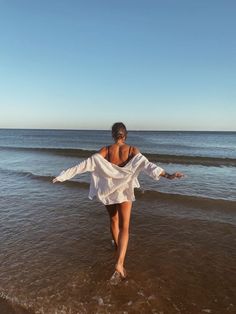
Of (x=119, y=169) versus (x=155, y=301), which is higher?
(x=119, y=169)

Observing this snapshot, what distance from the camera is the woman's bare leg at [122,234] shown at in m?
4.36

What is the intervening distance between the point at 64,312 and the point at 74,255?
1658 mm

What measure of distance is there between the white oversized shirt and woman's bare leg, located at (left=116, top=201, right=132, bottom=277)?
129 millimetres

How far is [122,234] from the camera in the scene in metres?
4.37

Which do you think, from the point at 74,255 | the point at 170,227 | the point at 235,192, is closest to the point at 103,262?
the point at 74,255

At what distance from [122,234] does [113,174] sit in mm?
903

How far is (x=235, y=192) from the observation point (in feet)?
34.4

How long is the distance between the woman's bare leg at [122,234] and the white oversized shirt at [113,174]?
0.13 meters

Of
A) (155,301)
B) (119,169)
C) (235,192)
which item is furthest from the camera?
(235,192)

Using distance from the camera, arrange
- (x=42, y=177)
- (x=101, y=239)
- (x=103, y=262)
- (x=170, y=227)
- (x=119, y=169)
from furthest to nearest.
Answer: (x=42, y=177)
(x=170, y=227)
(x=101, y=239)
(x=103, y=262)
(x=119, y=169)

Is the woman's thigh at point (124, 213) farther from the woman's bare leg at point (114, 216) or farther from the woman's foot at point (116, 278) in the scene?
the woman's foot at point (116, 278)

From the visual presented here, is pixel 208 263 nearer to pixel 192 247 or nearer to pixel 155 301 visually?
pixel 192 247

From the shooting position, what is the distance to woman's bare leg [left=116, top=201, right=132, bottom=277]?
4.36m

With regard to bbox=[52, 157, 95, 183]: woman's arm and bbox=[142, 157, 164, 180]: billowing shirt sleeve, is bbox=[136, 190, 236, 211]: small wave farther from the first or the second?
bbox=[52, 157, 95, 183]: woman's arm
